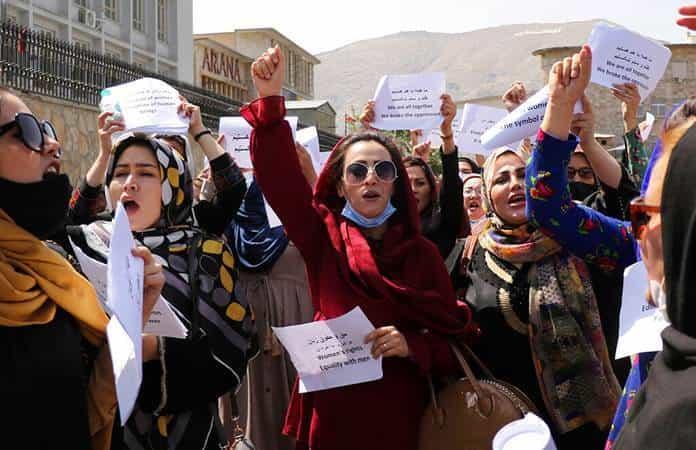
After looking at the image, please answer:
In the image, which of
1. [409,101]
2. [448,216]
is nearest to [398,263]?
[448,216]

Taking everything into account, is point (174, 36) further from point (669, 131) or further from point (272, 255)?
point (669, 131)

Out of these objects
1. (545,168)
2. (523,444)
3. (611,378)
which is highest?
(545,168)

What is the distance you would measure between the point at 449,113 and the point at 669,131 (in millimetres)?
3256

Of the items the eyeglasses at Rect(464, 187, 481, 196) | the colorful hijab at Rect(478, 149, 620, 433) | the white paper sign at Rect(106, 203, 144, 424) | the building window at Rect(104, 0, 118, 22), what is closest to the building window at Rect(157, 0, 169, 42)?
the building window at Rect(104, 0, 118, 22)

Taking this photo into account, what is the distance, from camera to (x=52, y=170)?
2283 millimetres

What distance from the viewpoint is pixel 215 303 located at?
298 cm

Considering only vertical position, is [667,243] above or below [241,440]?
above

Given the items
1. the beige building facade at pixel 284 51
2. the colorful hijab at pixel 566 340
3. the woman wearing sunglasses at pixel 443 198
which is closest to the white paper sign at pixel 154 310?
the colorful hijab at pixel 566 340

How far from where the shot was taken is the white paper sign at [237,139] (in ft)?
16.6

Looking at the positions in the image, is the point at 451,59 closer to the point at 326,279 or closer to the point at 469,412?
the point at 326,279

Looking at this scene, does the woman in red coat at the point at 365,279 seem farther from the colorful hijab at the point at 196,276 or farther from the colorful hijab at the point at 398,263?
the colorful hijab at the point at 196,276

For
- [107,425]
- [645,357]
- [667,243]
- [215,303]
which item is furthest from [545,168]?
[107,425]

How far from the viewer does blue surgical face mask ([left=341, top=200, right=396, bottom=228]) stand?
3.41 m

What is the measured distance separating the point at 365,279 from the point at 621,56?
160 centimetres
